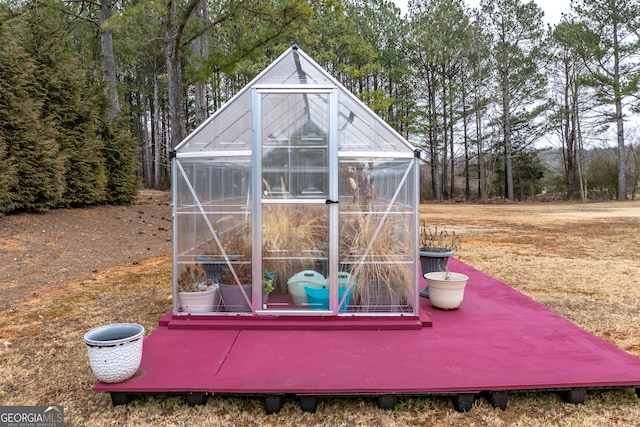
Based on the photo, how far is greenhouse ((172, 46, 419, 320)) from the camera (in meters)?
3.69

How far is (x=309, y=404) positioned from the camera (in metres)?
2.57

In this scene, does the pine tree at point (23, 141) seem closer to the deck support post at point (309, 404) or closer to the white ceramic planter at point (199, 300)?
the white ceramic planter at point (199, 300)

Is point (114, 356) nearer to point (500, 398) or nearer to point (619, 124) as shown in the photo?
point (500, 398)

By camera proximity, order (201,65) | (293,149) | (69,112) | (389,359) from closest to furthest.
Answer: (389,359), (293,149), (69,112), (201,65)

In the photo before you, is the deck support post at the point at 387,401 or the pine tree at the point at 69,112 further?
the pine tree at the point at 69,112

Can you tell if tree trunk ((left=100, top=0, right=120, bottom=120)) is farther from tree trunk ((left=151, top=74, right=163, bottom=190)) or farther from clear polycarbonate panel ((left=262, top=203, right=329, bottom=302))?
clear polycarbonate panel ((left=262, top=203, right=329, bottom=302))

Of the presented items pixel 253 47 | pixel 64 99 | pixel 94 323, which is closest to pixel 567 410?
pixel 94 323

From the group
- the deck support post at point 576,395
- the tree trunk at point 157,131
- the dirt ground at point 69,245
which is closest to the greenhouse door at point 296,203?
the deck support post at point 576,395

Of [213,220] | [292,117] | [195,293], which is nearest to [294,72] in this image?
[292,117]

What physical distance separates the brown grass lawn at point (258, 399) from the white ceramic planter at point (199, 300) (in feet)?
2.61

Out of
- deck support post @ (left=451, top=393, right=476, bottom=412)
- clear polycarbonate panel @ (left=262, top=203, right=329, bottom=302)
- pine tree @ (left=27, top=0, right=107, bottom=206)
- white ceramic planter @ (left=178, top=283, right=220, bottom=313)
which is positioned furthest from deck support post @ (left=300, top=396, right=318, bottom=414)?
pine tree @ (left=27, top=0, right=107, bottom=206)

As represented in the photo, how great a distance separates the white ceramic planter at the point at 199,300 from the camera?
3.75 metres

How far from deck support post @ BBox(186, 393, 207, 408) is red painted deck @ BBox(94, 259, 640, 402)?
0.19 ft

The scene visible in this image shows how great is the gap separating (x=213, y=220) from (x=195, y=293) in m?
0.68
